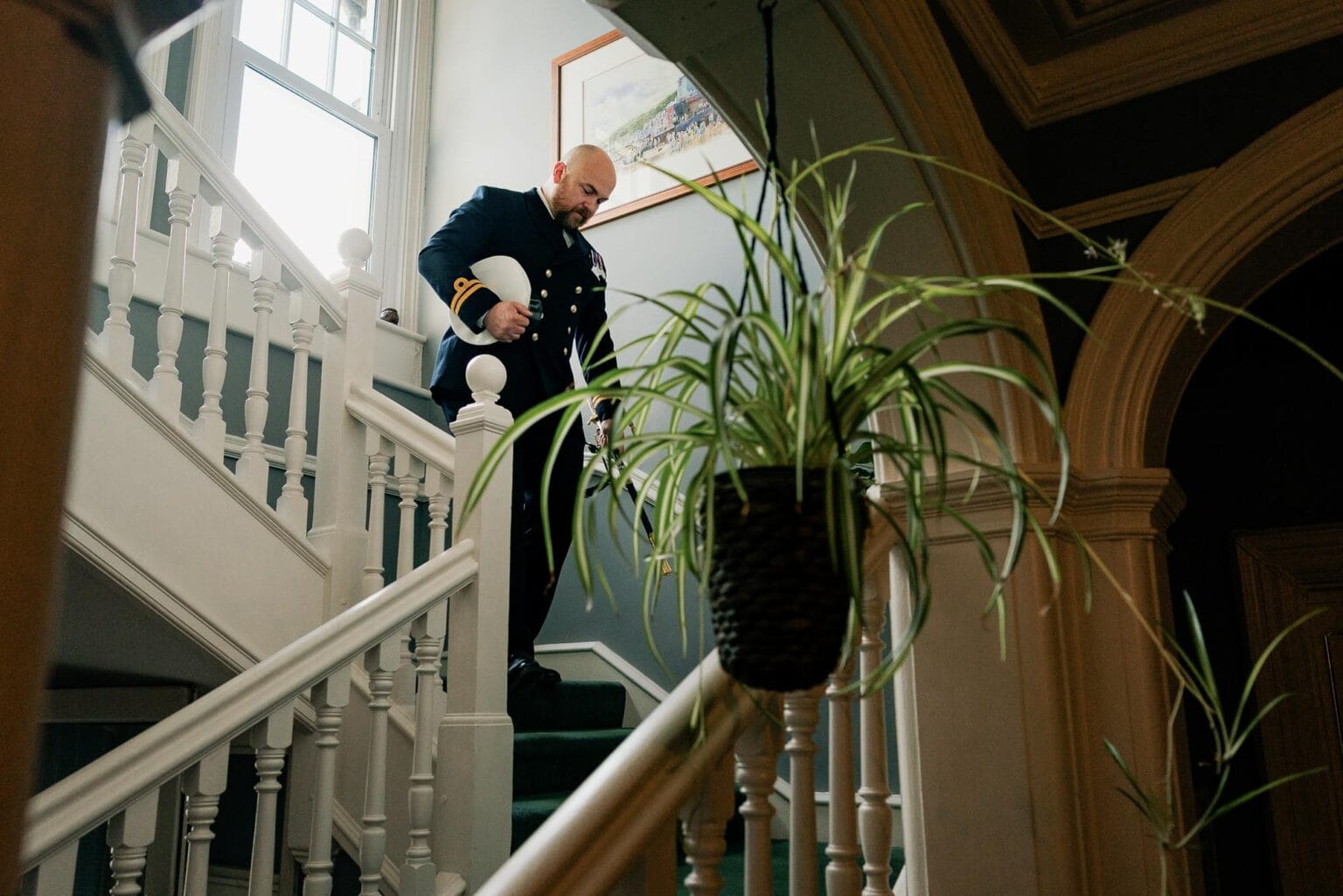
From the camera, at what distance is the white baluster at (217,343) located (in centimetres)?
263

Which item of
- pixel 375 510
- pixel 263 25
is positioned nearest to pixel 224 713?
pixel 375 510

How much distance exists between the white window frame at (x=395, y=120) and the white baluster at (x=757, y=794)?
12.2ft

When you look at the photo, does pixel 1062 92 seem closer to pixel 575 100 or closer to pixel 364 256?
pixel 364 256

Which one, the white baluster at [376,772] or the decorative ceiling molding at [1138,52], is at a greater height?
the decorative ceiling molding at [1138,52]

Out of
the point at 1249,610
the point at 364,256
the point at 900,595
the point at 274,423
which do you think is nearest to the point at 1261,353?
the point at 1249,610

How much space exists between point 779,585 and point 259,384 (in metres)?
2.31

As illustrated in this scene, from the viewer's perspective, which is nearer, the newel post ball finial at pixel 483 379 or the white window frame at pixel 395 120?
the newel post ball finial at pixel 483 379

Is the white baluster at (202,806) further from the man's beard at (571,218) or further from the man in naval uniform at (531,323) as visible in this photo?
the man's beard at (571,218)

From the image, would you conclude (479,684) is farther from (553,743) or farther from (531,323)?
(531,323)

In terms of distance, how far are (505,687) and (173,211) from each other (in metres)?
1.49

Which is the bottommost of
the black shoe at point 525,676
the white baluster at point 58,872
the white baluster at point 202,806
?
the white baluster at point 58,872

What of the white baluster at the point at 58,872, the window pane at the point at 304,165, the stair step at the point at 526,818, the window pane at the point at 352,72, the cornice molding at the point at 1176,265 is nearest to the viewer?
the white baluster at the point at 58,872

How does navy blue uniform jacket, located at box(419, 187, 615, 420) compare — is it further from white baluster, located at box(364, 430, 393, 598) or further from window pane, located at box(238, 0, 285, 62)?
window pane, located at box(238, 0, 285, 62)

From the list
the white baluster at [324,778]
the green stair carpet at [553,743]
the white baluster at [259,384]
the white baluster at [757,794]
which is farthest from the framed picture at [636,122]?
the white baluster at [757,794]
